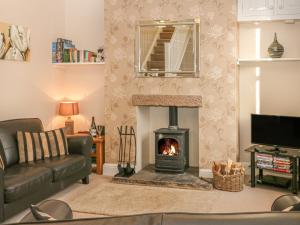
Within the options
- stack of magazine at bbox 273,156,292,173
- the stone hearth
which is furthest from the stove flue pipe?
stack of magazine at bbox 273,156,292,173

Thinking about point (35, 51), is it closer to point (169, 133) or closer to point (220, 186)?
point (169, 133)

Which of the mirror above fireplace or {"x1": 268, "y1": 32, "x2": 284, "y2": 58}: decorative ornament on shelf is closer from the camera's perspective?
{"x1": 268, "y1": 32, "x2": 284, "y2": 58}: decorative ornament on shelf

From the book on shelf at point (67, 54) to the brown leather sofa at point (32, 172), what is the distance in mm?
1335

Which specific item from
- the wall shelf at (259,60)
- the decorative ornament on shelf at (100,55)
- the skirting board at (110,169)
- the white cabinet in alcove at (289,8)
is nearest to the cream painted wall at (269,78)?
the wall shelf at (259,60)

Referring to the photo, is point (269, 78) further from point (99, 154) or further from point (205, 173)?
point (99, 154)

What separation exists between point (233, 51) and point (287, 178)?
1842mm

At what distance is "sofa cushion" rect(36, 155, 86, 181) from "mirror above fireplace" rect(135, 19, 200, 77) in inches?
61.2

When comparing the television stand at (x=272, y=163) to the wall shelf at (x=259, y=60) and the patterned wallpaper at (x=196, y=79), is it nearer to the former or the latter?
the patterned wallpaper at (x=196, y=79)

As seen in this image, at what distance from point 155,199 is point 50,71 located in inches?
111

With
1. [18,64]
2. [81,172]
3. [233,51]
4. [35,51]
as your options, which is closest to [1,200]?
[81,172]

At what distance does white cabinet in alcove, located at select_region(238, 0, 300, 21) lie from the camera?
462 centimetres

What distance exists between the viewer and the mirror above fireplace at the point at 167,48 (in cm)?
505

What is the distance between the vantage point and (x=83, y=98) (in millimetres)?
6098

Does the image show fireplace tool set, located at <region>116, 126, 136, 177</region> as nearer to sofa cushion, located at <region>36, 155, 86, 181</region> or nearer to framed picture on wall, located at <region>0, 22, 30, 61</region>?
sofa cushion, located at <region>36, 155, 86, 181</region>
